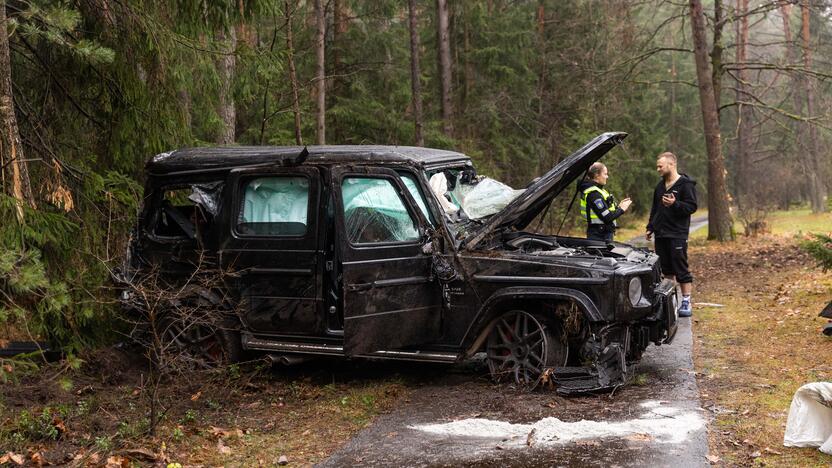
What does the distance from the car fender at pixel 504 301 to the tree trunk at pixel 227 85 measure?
467 centimetres

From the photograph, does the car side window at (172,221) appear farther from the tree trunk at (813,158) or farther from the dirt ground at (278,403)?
the tree trunk at (813,158)

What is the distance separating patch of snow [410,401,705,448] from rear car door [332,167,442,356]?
1087 millimetres

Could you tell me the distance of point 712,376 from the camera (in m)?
7.11

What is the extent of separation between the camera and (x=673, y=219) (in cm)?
962

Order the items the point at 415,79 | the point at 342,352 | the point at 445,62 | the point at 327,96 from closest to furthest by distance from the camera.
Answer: the point at 342,352 → the point at 415,79 → the point at 327,96 → the point at 445,62

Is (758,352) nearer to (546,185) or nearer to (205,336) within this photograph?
(546,185)

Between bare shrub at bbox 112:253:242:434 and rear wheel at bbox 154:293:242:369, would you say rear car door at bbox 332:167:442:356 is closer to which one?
bare shrub at bbox 112:253:242:434

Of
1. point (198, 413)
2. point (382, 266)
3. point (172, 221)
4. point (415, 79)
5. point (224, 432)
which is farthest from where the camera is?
point (415, 79)

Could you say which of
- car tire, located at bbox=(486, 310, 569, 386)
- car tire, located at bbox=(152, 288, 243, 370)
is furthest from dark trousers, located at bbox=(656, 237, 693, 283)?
car tire, located at bbox=(152, 288, 243, 370)

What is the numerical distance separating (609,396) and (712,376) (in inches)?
48.4

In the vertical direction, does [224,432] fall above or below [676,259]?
below

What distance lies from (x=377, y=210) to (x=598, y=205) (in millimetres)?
3368

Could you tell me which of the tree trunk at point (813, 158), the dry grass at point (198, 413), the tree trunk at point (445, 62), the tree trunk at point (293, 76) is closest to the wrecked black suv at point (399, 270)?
the dry grass at point (198, 413)

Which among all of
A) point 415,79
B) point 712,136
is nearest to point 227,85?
point 415,79
